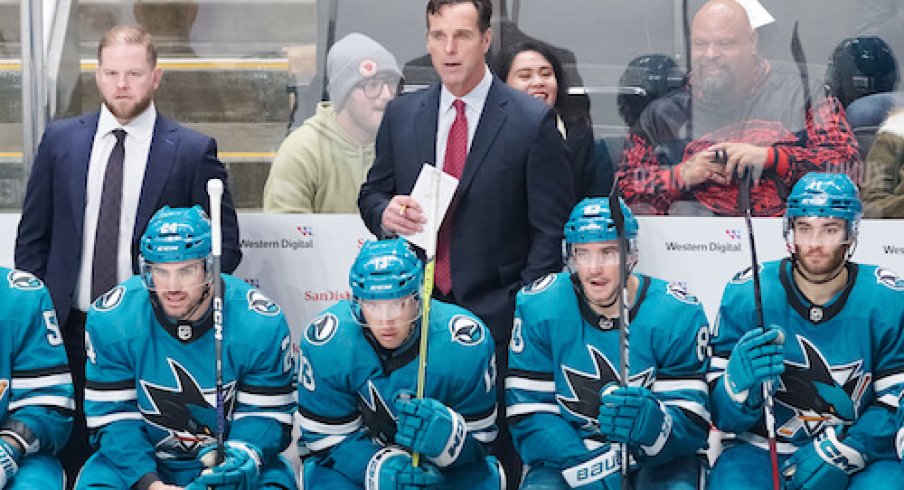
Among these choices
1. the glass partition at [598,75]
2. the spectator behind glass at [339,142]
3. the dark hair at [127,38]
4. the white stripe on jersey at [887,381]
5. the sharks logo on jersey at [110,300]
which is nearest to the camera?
the white stripe on jersey at [887,381]

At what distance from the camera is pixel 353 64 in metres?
5.30

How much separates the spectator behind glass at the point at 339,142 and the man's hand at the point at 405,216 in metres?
0.63

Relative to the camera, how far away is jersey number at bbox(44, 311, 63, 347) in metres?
4.36

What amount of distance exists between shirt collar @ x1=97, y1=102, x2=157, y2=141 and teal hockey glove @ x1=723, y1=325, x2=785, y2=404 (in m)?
1.89

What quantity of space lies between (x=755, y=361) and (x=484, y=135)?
1093 millimetres

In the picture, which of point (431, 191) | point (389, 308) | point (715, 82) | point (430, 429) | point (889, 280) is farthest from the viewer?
point (715, 82)

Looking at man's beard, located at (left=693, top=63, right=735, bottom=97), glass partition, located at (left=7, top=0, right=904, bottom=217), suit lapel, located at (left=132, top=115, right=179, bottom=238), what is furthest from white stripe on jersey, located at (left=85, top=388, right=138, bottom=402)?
man's beard, located at (left=693, top=63, right=735, bottom=97)

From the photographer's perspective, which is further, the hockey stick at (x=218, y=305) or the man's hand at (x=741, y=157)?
the man's hand at (x=741, y=157)

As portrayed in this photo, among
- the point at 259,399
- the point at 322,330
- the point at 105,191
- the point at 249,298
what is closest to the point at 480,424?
the point at 322,330

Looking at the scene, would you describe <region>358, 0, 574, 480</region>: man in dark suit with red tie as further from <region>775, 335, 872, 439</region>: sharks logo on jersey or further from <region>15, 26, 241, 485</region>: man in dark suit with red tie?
<region>775, 335, 872, 439</region>: sharks logo on jersey

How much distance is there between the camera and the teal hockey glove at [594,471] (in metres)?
4.21

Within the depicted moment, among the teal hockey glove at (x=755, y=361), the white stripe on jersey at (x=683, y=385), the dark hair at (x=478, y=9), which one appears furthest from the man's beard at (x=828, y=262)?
the dark hair at (x=478, y=9)

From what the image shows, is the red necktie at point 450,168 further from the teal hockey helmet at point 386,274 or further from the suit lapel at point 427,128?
the teal hockey helmet at point 386,274

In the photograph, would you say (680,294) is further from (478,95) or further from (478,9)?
(478,9)
